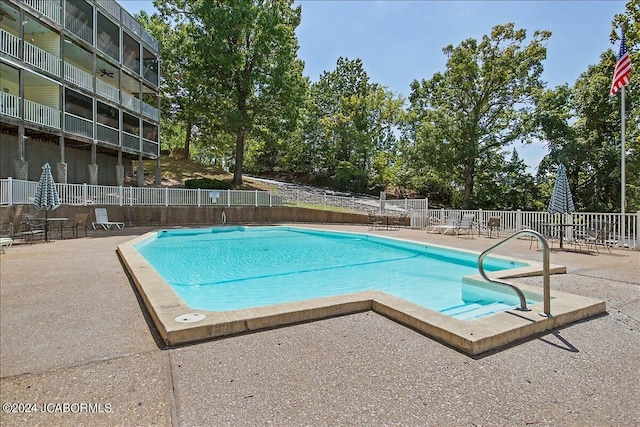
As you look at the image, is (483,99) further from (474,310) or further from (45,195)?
(45,195)

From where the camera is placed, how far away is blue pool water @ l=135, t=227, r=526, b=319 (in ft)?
19.3

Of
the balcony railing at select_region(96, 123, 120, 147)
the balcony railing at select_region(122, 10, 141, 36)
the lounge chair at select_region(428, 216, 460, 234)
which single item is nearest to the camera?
the lounge chair at select_region(428, 216, 460, 234)

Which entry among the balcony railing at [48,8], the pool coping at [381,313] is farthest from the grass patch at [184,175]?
the pool coping at [381,313]

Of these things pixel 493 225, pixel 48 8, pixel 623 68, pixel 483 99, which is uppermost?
pixel 48 8

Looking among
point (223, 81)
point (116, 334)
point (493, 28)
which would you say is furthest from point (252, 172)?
point (116, 334)

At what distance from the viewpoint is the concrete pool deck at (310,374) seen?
1994mm

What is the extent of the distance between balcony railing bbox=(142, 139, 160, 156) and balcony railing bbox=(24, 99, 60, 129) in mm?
6199

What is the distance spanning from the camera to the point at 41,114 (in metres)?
14.8

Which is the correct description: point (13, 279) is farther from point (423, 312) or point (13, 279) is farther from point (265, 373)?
point (423, 312)

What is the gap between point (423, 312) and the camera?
352 cm

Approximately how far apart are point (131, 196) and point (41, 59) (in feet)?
22.3

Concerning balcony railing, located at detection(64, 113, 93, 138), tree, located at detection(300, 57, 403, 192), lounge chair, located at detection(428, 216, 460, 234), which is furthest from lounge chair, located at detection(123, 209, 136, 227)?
tree, located at detection(300, 57, 403, 192)

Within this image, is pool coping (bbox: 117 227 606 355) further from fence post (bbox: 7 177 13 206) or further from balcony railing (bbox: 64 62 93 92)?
balcony railing (bbox: 64 62 93 92)

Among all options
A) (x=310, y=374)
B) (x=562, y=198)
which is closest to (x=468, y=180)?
(x=562, y=198)
